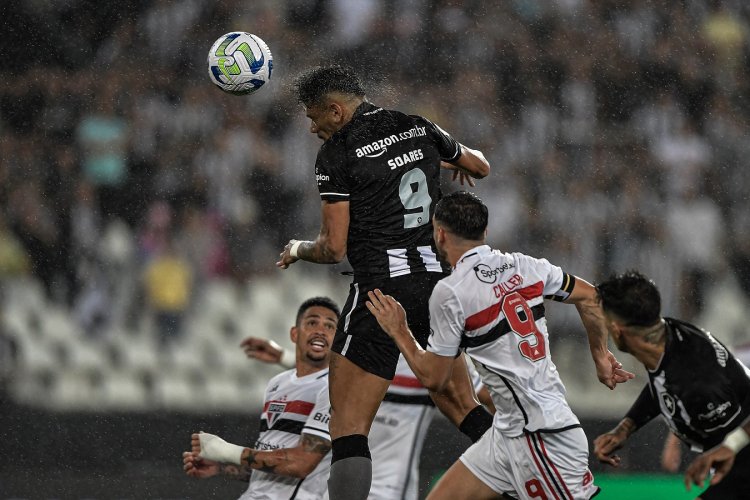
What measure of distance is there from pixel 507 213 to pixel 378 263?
13.5ft

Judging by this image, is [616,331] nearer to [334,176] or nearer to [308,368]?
[334,176]

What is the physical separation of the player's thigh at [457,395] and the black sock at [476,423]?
0.02 meters

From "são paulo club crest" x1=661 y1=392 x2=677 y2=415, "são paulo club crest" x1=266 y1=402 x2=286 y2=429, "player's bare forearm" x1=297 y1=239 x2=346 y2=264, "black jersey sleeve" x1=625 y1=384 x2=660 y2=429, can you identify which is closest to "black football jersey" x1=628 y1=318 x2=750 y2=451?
"são paulo club crest" x1=661 y1=392 x2=677 y2=415

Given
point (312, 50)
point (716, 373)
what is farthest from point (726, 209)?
point (716, 373)

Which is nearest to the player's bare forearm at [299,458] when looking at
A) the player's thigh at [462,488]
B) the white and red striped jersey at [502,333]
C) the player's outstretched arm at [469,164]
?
the player's thigh at [462,488]

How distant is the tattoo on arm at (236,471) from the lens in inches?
202

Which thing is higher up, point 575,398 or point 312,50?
point 312,50

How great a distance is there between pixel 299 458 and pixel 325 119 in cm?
141

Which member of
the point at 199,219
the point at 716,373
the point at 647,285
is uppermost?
the point at 199,219

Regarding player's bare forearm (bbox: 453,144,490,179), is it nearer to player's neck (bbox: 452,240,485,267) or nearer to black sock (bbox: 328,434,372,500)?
player's neck (bbox: 452,240,485,267)

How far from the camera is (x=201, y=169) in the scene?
8.26 metres

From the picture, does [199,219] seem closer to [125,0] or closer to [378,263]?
[125,0]

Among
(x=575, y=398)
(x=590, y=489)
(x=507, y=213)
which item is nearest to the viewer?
(x=590, y=489)

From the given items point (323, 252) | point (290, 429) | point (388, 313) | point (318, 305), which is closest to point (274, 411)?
point (290, 429)
